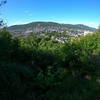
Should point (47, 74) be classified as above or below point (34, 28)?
below

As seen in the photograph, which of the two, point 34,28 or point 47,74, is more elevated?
point 34,28

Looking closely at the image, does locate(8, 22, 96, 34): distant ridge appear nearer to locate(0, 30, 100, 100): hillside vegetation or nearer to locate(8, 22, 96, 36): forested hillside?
locate(8, 22, 96, 36): forested hillside

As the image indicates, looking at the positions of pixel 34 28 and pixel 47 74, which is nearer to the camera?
pixel 47 74

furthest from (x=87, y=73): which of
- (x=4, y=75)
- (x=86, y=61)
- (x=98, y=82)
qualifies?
(x=4, y=75)

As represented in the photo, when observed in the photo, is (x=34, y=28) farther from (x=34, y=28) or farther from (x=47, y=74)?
(x=47, y=74)

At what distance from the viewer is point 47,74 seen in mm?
6254

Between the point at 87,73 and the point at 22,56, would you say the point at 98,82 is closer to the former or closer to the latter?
the point at 87,73

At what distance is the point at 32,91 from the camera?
5582 mm

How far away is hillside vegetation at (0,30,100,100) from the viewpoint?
15.9 ft

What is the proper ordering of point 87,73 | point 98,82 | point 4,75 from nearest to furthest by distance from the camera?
point 4,75, point 98,82, point 87,73

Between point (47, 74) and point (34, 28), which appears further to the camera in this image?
point (34, 28)

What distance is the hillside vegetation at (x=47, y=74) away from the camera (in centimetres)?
486

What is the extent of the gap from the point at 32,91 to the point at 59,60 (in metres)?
2.46

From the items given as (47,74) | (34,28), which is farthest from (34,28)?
(47,74)
